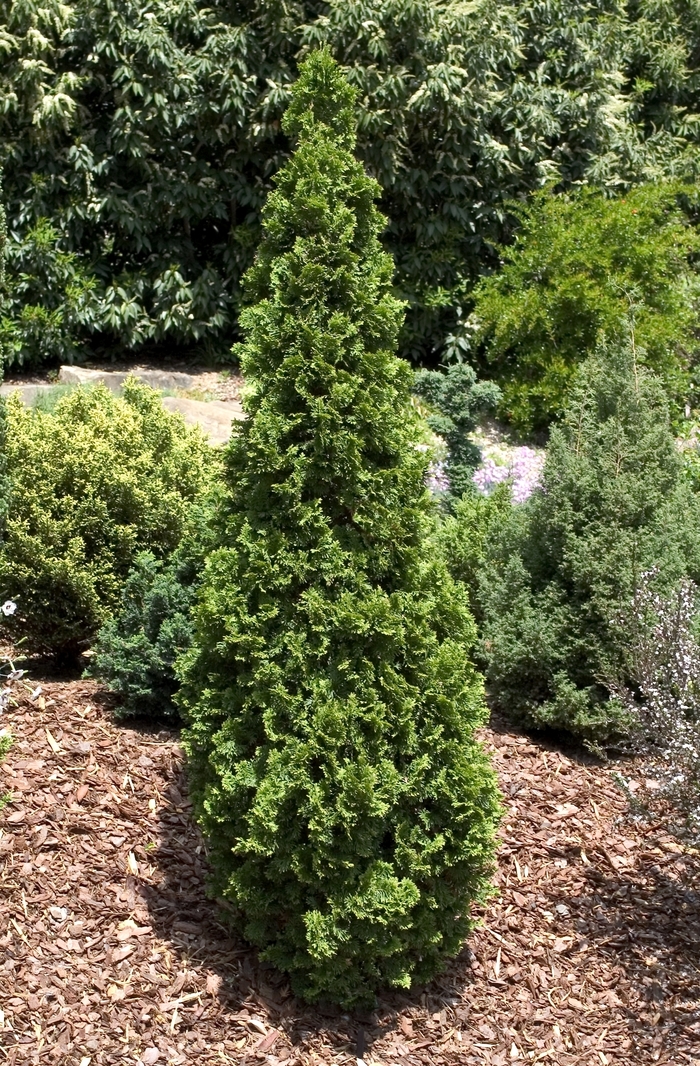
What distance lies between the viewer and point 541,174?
10617mm

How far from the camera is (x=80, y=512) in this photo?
16.2ft

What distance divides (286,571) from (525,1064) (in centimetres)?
159

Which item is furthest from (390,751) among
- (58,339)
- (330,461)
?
(58,339)

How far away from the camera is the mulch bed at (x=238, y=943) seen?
3381mm

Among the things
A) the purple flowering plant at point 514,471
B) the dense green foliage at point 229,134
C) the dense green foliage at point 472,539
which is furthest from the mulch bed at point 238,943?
the dense green foliage at point 229,134

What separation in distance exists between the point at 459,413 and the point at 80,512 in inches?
96.7

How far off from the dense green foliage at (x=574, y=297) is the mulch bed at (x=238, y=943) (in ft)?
17.2

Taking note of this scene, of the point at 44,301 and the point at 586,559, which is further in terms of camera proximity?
the point at 44,301

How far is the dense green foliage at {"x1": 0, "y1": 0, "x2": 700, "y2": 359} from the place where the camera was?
962 cm

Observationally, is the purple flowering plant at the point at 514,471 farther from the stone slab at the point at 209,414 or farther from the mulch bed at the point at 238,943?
the mulch bed at the point at 238,943

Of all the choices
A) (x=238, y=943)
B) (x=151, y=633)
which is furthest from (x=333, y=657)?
(x=151, y=633)

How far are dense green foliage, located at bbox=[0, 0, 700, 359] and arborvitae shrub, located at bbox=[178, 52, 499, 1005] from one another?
646 centimetres

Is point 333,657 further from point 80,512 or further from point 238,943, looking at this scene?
point 80,512

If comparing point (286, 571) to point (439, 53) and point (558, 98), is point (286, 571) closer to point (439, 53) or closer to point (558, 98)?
point (439, 53)
